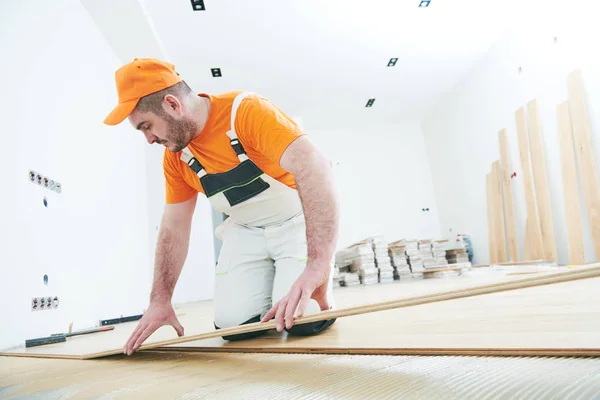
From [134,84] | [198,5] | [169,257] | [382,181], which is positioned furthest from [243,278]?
[382,181]

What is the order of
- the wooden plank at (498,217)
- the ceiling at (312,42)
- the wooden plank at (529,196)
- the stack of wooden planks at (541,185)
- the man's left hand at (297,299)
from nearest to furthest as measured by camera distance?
1. the man's left hand at (297,299)
2. the stack of wooden planks at (541,185)
3. the ceiling at (312,42)
4. the wooden plank at (529,196)
5. the wooden plank at (498,217)

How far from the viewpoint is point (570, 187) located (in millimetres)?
4387

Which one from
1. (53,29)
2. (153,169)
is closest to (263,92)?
(153,169)

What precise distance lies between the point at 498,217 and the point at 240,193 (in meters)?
5.31

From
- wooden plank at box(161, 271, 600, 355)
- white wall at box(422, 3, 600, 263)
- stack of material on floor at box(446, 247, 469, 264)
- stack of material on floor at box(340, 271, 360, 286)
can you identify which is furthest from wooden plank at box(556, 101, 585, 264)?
wooden plank at box(161, 271, 600, 355)

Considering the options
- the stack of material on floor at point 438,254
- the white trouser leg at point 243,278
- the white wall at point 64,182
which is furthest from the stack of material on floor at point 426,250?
the white trouser leg at point 243,278

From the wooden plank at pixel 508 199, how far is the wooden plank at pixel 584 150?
1.30 meters

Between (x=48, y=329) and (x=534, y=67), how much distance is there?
5.85m

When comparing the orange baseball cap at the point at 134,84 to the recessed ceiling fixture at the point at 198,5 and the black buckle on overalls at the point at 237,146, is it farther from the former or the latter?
the recessed ceiling fixture at the point at 198,5

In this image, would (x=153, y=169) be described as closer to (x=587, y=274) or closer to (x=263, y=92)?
(x=263, y=92)

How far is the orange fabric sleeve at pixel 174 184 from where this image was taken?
1729 mm

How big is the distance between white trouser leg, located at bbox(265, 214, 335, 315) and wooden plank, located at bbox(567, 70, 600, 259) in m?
3.79

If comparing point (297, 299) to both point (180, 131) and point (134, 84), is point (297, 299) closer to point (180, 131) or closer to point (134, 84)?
point (180, 131)

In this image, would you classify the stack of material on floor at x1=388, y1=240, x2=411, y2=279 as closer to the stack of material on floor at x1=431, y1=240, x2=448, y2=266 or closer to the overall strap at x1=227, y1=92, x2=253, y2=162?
the stack of material on floor at x1=431, y1=240, x2=448, y2=266
